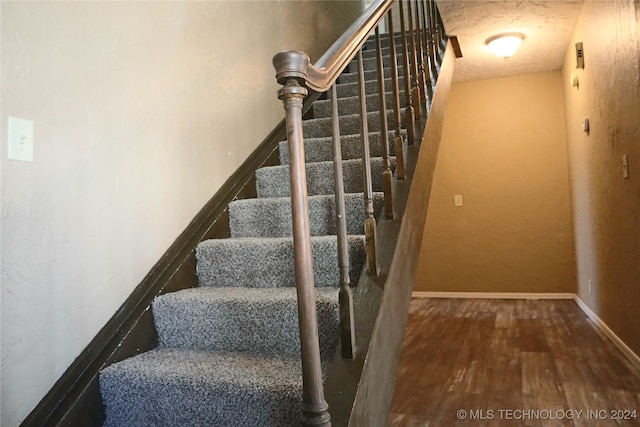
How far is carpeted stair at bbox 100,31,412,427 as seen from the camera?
1.20 metres

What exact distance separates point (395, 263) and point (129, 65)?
115 centimetres

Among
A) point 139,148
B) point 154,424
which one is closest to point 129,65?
point 139,148

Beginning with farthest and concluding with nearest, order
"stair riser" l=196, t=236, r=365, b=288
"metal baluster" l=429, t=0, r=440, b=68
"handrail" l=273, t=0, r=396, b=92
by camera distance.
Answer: "metal baluster" l=429, t=0, r=440, b=68
"stair riser" l=196, t=236, r=365, b=288
"handrail" l=273, t=0, r=396, b=92

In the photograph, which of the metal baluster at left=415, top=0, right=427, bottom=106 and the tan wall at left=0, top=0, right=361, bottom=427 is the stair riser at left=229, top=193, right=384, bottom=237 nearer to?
the tan wall at left=0, top=0, right=361, bottom=427

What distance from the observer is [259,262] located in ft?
5.62

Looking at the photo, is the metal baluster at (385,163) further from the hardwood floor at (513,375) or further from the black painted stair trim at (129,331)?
the hardwood floor at (513,375)

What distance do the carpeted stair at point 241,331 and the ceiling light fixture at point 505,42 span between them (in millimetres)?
2123

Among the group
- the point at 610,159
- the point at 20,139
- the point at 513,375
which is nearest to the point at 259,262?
the point at 20,139

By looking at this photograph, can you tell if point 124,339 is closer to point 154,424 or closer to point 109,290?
point 109,290

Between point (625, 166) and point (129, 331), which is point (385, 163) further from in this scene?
point (625, 166)

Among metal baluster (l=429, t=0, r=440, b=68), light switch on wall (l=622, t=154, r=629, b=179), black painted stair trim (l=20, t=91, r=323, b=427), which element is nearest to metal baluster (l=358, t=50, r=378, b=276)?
black painted stair trim (l=20, t=91, r=323, b=427)

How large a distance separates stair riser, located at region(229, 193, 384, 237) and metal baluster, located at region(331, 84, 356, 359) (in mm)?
625

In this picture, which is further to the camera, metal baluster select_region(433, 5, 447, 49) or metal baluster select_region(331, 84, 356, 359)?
metal baluster select_region(433, 5, 447, 49)

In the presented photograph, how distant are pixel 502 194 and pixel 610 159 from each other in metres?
1.86
